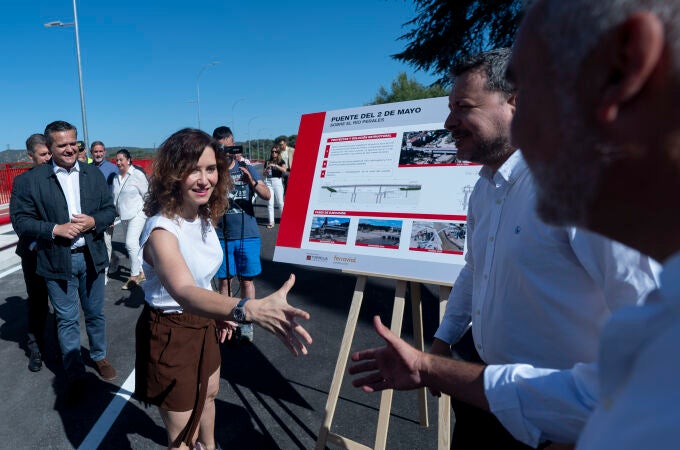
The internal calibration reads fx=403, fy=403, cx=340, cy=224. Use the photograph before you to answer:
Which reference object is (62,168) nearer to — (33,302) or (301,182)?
(33,302)

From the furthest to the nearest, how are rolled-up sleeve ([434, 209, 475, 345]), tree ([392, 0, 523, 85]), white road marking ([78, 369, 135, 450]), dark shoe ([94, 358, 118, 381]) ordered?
tree ([392, 0, 523, 85]) → dark shoe ([94, 358, 118, 381]) → white road marking ([78, 369, 135, 450]) → rolled-up sleeve ([434, 209, 475, 345])

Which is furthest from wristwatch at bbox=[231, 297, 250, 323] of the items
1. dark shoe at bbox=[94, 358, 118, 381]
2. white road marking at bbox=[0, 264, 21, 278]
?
white road marking at bbox=[0, 264, 21, 278]

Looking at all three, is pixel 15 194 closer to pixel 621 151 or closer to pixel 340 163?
pixel 340 163

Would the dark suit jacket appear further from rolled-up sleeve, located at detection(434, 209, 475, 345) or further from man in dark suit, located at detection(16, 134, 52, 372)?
rolled-up sleeve, located at detection(434, 209, 475, 345)

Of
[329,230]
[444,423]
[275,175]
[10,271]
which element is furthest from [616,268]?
[275,175]

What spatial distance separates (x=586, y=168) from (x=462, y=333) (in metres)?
1.41

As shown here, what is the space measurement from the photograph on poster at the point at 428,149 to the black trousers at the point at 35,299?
3.34m

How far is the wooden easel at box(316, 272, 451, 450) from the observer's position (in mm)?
A: 2078

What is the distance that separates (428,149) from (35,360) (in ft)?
12.5

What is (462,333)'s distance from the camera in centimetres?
178

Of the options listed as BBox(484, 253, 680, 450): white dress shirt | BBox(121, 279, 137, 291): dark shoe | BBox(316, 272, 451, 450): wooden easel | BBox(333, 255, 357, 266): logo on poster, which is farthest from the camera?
BBox(121, 279, 137, 291): dark shoe

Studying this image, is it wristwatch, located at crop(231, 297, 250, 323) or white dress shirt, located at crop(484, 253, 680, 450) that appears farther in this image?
wristwatch, located at crop(231, 297, 250, 323)

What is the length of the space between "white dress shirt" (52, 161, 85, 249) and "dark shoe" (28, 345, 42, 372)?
1116 millimetres

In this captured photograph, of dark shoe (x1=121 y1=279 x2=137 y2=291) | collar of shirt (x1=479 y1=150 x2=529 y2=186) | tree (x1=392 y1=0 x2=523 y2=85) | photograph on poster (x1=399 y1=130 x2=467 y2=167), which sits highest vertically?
tree (x1=392 y1=0 x2=523 y2=85)
